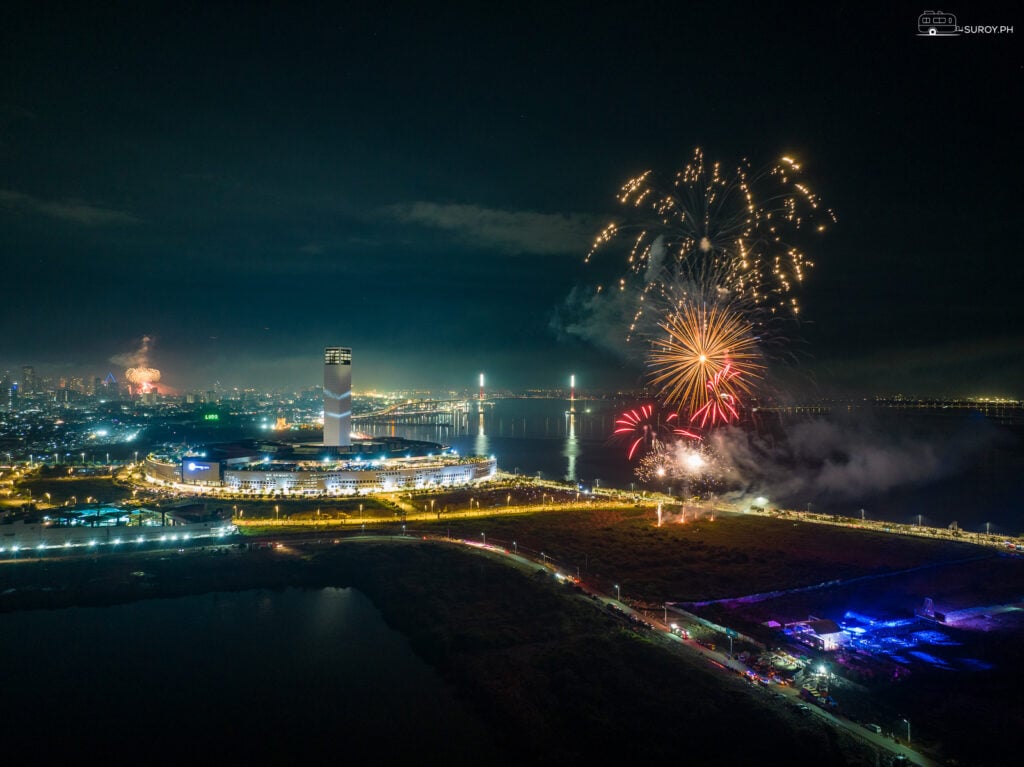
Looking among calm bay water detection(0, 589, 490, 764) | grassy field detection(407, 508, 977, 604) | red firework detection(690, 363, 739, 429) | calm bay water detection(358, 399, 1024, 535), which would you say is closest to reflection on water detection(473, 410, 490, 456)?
calm bay water detection(358, 399, 1024, 535)

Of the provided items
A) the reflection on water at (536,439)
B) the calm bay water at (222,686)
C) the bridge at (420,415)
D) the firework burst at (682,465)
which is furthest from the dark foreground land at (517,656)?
the bridge at (420,415)

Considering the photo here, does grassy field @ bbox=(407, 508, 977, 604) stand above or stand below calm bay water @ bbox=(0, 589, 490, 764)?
above

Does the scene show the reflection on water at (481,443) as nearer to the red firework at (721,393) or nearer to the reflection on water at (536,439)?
the reflection on water at (536,439)

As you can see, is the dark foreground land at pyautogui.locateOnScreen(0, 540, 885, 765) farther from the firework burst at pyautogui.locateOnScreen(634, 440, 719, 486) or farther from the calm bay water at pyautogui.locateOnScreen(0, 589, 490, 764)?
the firework burst at pyautogui.locateOnScreen(634, 440, 719, 486)

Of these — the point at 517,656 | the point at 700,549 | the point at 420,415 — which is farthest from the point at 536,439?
the point at 517,656

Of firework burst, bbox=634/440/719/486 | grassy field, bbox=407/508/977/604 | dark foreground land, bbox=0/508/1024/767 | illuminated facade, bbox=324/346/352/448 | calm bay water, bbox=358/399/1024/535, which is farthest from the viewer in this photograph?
illuminated facade, bbox=324/346/352/448
